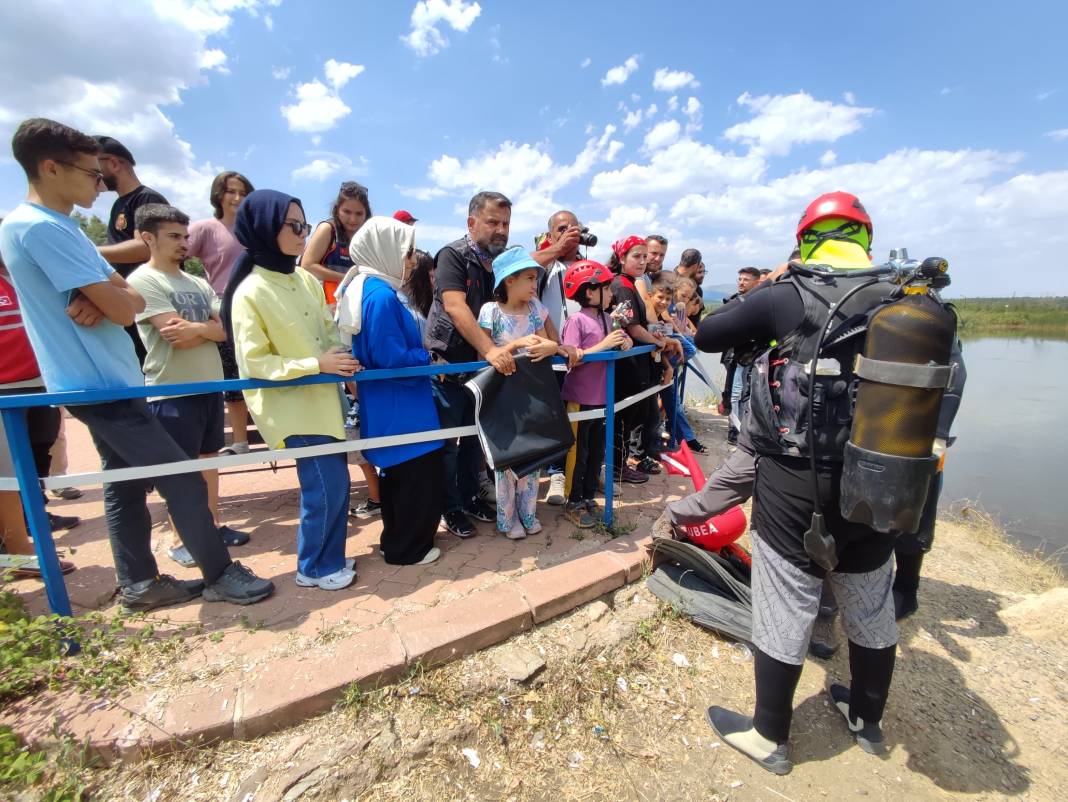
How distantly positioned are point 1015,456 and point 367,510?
11572mm

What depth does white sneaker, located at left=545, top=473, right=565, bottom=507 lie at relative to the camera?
3549mm

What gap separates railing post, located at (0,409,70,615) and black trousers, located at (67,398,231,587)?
0.21 m

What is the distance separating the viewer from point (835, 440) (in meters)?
1.56

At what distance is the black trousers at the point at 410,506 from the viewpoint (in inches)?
103

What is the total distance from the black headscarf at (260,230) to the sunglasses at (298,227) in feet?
0.11

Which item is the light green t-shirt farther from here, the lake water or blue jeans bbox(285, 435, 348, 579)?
the lake water

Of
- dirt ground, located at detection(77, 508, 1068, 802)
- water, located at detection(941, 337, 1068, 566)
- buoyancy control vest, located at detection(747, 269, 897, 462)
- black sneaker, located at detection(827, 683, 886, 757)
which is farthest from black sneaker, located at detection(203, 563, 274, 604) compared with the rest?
water, located at detection(941, 337, 1068, 566)

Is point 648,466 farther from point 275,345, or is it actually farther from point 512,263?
point 275,345

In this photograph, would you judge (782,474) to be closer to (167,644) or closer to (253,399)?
(253,399)

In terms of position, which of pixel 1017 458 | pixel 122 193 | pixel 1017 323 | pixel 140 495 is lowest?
pixel 1017 458

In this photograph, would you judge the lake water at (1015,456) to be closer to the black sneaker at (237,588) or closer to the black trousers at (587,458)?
the black trousers at (587,458)

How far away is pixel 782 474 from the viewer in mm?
1688

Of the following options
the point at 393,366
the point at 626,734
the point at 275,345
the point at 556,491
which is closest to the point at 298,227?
the point at 275,345

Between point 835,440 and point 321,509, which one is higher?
point 835,440
